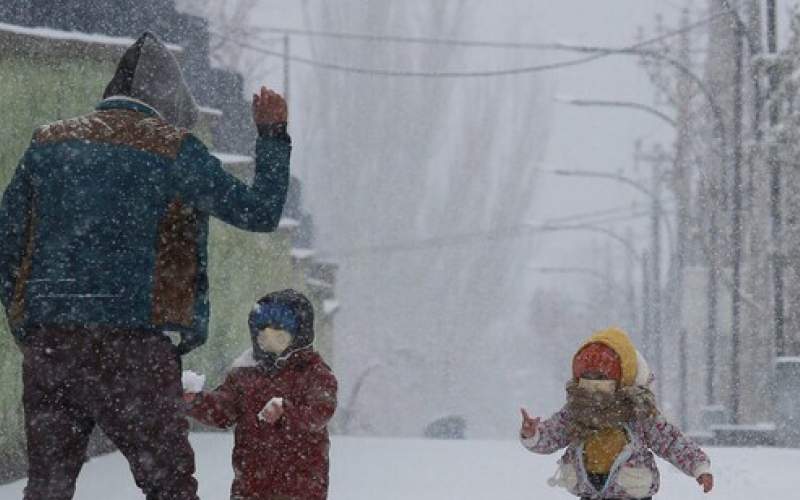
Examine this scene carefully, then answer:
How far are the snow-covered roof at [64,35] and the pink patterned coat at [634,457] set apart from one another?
6041 millimetres

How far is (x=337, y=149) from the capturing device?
57625 mm

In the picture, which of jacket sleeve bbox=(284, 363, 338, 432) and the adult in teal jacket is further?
jacket sleeve bbox=(284, 363, 338, 432)

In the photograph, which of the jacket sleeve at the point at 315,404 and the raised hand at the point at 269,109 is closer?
the raised hand at the point at 269,109

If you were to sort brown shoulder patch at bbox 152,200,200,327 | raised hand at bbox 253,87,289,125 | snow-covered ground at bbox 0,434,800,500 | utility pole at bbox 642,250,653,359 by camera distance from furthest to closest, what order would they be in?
utility pole at bbox 642,250,653,359
snow-covered ground at bbox 0,434,800,500
raised hand at bbox 253,87,289,125
brown shoulder patch at bbox 152,200,200,327

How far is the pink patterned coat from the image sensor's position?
16.9ft

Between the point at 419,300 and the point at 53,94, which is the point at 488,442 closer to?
the point at 53,94

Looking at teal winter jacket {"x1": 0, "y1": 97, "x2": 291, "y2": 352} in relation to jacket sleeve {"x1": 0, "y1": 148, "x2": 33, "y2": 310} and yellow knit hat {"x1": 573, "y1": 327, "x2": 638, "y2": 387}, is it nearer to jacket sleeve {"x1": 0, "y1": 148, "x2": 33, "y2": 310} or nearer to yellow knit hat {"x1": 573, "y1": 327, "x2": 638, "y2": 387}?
jacket sleeve {"x1": 0, "y1": 148, "x2": 33, "y2": 310}

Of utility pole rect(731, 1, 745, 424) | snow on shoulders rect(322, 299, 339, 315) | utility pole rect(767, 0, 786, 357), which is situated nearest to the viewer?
utility pole rect(767, 0, 786, 357)

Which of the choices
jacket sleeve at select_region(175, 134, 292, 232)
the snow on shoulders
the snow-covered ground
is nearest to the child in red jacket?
jacket sleeve at select_region(175, 134, 292, 232)

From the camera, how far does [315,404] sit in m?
4.65

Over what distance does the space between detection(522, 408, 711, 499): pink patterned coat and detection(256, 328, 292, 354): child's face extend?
96 cm

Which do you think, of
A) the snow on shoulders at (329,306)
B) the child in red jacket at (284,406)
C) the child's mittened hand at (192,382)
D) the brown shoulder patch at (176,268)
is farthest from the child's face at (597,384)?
the snow on shoulders at (329,306)

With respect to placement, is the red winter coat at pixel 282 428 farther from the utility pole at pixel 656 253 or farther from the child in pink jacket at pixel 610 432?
the utility pole at pixel 656 253

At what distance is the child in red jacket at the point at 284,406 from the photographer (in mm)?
4680
